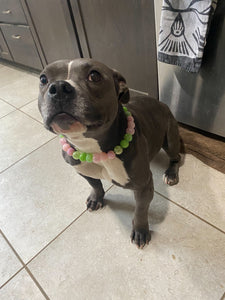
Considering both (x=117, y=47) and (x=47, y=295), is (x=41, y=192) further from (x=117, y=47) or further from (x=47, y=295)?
(x=117, y=47)

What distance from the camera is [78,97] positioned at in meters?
0.56

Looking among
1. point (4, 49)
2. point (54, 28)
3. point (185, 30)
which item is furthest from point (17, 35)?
point (185, 30)

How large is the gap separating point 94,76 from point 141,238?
2.05 ft

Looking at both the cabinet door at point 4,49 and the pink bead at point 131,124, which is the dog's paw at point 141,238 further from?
the cabinet door at point 4,49

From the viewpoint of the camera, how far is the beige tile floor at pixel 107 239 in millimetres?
806

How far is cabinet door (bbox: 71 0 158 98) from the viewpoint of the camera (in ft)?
3.89

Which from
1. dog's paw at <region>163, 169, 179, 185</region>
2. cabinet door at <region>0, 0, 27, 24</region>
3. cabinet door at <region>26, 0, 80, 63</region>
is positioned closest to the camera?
dog's paw at <region>163, 169, 179, 185</region>

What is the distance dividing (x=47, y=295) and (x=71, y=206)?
1.24ft

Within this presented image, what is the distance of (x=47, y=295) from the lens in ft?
2.72

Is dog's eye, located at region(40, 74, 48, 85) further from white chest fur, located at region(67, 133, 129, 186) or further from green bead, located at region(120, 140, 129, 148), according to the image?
green bead, located at region(120, 140, 129, 148)

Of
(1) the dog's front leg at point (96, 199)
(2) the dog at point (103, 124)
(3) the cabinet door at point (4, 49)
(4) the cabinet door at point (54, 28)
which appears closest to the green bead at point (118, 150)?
(2) the dog at point (103, 124)

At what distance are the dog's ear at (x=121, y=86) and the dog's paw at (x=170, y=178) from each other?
1.68 feet

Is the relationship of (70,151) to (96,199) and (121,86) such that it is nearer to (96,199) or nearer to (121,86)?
(121,86)

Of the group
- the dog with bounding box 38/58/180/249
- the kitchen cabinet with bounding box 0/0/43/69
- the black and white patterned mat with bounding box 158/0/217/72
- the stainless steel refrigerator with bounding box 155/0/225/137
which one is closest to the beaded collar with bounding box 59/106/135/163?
the dog with bounding box 38/58/180/249
